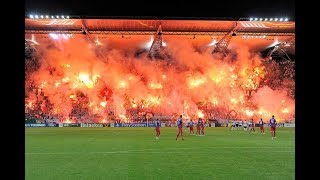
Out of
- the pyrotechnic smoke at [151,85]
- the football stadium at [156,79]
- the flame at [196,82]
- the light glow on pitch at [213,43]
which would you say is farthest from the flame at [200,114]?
the light glow on pitch at [213,43]

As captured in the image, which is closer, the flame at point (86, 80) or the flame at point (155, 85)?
the flame at point (86, 80)

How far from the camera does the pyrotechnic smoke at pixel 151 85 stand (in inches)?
1956

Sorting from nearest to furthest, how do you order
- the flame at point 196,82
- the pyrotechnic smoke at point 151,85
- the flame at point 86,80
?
the pyrotechnic smoke at point 151,85 → the flame at point 86,80 → the flame at point 196,82

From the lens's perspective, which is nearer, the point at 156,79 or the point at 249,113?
the point at 249,113

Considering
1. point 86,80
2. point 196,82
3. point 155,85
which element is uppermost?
point 86,80

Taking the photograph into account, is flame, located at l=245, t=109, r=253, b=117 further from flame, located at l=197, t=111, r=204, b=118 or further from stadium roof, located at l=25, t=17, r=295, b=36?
stadium roof, located at l=25, t=17, r=295, b=36

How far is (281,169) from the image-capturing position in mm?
11414

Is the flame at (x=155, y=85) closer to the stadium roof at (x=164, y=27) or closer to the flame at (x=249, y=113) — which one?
the stadium roof at (x=164, y=27)

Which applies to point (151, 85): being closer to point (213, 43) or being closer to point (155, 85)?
point (155, 85)

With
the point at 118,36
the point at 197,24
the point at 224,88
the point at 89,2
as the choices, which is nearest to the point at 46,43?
the point at 118,36

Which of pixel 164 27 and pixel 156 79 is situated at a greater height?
pixel 164 27

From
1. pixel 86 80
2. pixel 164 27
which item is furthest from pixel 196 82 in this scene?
pixel 86 80

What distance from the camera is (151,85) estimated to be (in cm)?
5234

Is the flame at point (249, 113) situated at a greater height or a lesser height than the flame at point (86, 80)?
lesser
